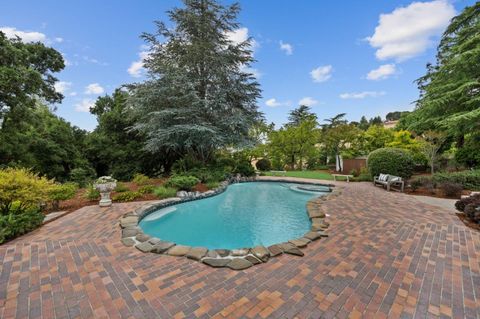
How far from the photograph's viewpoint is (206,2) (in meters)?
11.6

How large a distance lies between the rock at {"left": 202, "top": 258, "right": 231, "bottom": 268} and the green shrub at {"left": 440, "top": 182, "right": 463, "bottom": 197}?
9200 mm

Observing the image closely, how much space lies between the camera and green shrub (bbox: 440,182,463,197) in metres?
7.32

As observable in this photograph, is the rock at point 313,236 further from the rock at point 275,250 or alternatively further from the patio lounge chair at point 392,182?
the patio lounge chair at point 392,182

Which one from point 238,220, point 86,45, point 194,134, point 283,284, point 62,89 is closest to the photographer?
point 283,284

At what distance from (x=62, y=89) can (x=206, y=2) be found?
37.0 ft

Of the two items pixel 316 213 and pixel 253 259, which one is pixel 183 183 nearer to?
pixel 316 213

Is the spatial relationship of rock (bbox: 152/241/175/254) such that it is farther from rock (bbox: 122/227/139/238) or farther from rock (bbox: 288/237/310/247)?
rock (bbox: 288/237/310/247)

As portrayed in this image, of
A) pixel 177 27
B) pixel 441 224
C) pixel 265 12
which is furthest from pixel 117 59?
pixel 441 224

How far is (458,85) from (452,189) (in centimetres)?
843

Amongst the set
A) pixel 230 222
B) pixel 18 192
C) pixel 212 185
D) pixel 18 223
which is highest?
pixel 18 192

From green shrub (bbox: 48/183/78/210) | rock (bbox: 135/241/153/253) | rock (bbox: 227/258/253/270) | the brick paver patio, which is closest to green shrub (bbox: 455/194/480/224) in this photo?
the brick paver patio

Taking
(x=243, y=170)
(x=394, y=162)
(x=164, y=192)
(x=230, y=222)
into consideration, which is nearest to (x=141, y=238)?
(x=230, y=222)

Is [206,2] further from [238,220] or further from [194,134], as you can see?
[238,220]

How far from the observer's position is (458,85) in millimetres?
11484
